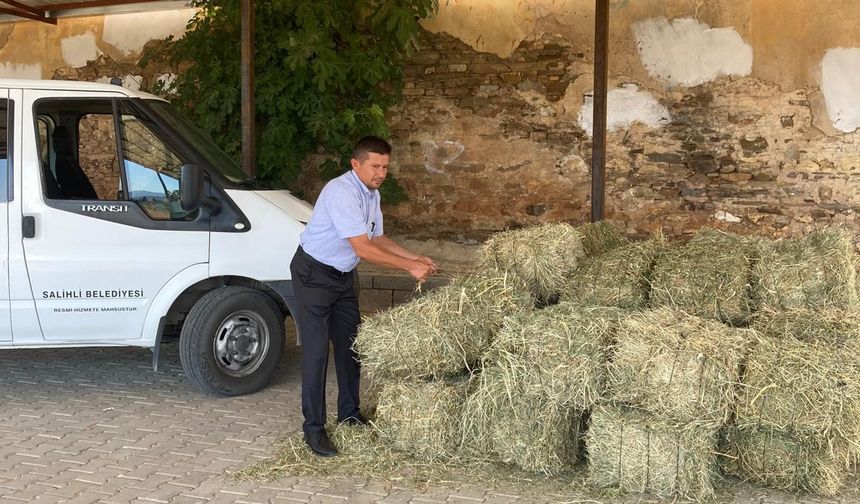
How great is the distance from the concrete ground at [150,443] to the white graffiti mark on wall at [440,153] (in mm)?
4812

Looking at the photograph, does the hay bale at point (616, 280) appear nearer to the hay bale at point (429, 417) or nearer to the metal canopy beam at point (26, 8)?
the hay bale at point (429, 417)

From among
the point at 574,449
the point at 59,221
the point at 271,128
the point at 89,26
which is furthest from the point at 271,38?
the point at 574,449

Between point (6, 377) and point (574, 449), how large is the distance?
4854 millimetres

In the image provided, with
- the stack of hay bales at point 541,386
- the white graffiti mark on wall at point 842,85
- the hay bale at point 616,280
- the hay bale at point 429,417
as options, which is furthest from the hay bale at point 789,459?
the white graffiti mark on wall at point 842,85

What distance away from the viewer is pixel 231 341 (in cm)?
644

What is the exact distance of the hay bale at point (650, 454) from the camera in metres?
4.50

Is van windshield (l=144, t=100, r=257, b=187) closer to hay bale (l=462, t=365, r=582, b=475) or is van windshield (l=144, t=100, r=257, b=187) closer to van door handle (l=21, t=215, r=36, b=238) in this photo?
van door handle (l=21, t=215, r=36, b=238)

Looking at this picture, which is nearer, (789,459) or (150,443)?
(789,459)

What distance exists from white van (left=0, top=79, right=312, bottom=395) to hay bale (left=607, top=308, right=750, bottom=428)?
2.77 meters

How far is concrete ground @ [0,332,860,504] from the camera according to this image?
15.4 ft

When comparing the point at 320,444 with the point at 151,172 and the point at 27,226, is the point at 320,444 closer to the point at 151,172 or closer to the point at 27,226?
the point at 151,172

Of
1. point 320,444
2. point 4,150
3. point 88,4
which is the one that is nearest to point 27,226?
point 4,150

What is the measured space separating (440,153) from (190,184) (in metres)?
A: 6.20

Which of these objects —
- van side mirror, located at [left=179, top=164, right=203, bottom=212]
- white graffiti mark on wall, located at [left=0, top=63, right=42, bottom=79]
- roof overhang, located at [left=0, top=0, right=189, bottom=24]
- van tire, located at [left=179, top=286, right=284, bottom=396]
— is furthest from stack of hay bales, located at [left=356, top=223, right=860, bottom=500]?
white graffiti mark on wall, located at [left=0, top=63, right=42, bottom=79]
